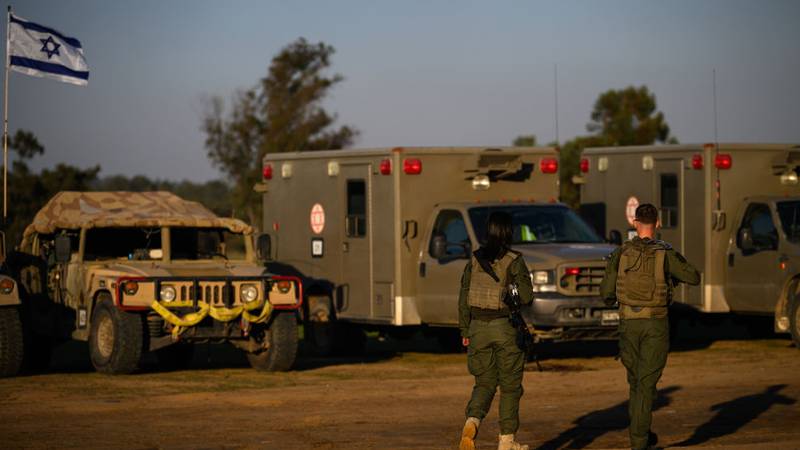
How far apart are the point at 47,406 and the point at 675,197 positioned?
966cm

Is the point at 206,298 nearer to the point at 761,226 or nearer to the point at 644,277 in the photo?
the point at 644,277

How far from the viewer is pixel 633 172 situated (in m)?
20.6

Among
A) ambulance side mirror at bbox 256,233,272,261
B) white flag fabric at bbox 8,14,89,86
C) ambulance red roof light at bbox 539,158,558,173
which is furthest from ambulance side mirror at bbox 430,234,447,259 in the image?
white flag fabric at bbox 8,14,89,86

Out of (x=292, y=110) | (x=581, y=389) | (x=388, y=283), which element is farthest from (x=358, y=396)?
(x=292, y=110)

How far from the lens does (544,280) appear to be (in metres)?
17.0

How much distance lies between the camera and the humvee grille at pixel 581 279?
1700 centimetres

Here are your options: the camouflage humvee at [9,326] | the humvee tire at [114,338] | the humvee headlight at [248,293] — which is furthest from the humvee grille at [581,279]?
the camouflage humvee at [9,326]

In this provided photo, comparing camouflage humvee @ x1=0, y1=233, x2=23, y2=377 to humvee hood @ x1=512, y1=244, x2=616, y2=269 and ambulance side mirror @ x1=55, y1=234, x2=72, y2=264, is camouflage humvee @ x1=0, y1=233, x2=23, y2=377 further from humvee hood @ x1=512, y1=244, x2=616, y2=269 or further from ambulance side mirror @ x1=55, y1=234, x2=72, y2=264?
humvee hood @ x1=512, y1=244, x2=616, y2=269

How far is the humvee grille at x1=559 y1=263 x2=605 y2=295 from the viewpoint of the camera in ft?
55.8

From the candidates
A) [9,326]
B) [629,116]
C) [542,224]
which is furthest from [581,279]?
[629,116]

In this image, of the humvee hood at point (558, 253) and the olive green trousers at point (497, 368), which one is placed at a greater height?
the humvee hood at point (558, 253)

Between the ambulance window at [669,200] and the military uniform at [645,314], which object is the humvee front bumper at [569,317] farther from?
the military uniform at [645,314]

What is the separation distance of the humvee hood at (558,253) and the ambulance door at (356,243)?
208 centimetres

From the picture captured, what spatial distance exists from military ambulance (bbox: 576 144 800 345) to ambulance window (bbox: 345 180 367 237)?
320 centimetres
